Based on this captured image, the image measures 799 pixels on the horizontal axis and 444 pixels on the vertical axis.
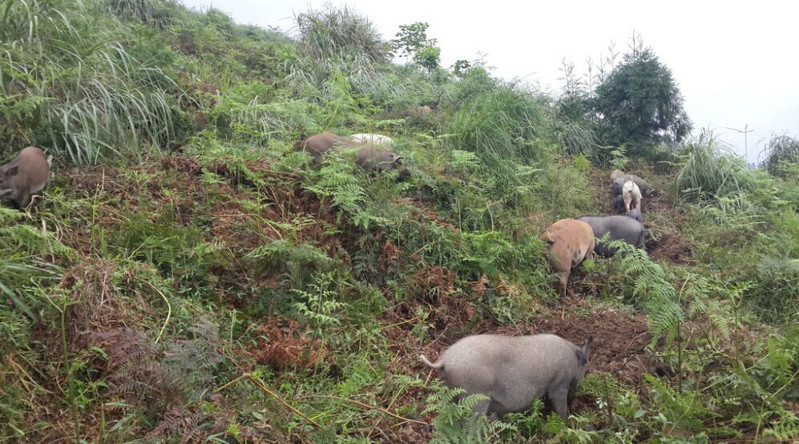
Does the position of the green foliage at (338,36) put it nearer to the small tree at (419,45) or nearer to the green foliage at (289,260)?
the small tree at (419,45)

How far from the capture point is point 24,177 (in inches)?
169

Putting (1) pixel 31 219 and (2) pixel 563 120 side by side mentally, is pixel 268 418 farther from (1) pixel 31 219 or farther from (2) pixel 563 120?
(2) pixel 563 120

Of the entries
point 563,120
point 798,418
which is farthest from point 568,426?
point 563,120

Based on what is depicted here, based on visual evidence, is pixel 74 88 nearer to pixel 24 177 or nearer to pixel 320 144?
pixel 24 177

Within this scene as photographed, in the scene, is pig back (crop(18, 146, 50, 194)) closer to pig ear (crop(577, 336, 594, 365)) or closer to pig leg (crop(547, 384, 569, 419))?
pig leg (crop(547, 384, 569, 419))

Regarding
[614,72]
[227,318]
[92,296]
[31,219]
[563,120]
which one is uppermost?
[614,72]

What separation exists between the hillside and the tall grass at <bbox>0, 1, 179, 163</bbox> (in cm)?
3

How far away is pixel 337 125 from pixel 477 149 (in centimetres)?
200

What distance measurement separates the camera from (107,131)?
5473mm

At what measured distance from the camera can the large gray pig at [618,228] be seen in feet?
22.9

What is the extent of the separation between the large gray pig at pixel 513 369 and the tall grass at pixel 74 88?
13.2 feet

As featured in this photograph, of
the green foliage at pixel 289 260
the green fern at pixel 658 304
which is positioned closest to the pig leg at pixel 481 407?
the green fern at pixel 658 304

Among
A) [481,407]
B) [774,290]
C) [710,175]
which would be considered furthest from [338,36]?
[481,407]

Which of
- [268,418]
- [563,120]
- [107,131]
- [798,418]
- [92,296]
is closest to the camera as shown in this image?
[798,418]
